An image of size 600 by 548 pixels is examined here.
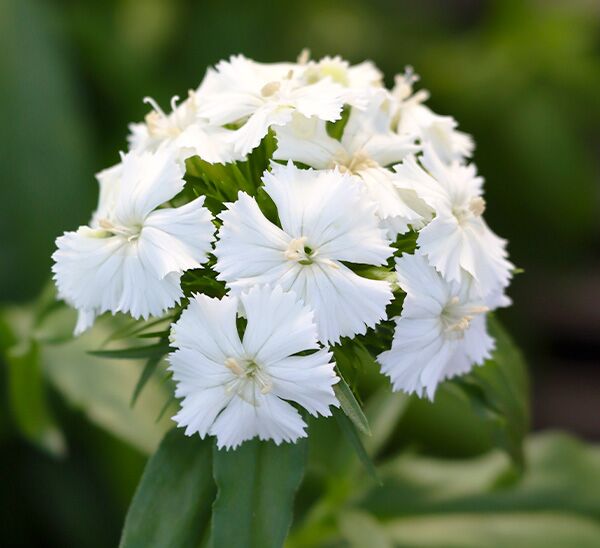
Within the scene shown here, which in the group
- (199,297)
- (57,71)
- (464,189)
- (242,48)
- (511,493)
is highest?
(242,48)

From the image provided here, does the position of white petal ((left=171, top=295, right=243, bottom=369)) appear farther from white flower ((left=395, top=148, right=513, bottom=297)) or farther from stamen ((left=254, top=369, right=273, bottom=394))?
white flower ((left=395, top=148, right=513, bottom=297))

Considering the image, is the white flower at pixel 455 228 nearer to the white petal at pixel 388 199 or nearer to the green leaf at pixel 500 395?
the white petal at pixel 388 199

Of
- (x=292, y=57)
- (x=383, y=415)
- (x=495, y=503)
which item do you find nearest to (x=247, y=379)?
(x=383, y=415)

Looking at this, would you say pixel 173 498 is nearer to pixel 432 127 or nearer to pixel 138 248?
pixel 138 248

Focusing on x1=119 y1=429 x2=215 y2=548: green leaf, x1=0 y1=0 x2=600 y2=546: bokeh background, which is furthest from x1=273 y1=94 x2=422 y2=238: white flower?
x1=0 y1=0 x2=600 y2=546: bokeh background

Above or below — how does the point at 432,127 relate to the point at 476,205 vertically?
above

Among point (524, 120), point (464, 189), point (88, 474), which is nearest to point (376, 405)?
point (464, 189)

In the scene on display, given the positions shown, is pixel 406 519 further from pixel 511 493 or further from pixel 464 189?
pixel 464 189
